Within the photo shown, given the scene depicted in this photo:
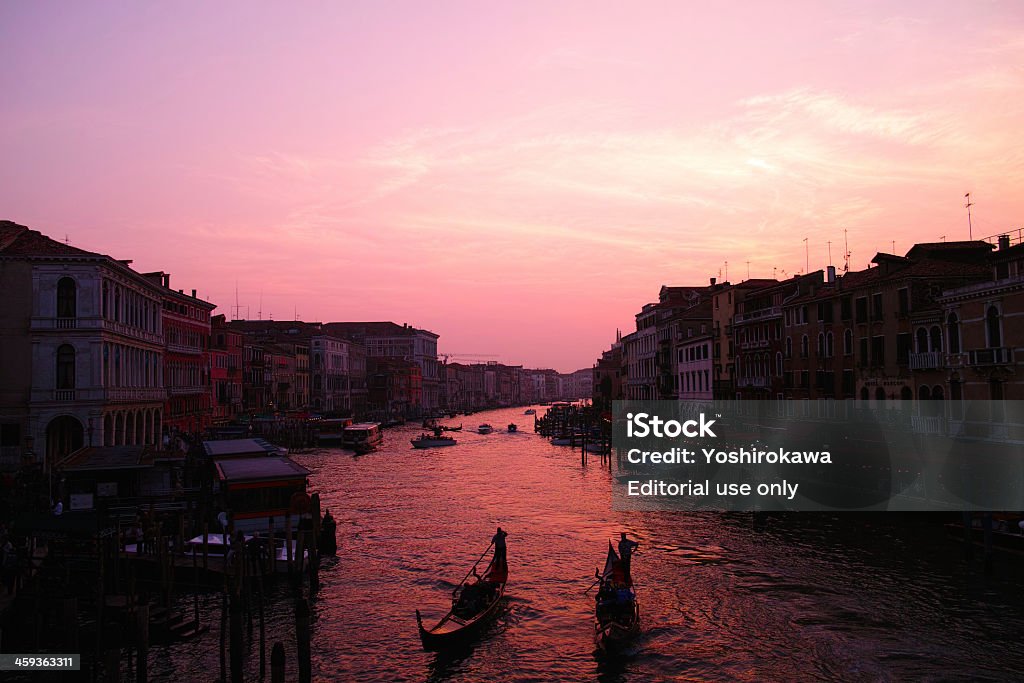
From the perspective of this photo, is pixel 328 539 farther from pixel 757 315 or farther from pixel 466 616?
pixel 757 315

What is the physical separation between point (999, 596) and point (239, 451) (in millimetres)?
29225

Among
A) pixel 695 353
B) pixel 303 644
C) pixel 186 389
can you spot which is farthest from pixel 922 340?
pixel 186 389

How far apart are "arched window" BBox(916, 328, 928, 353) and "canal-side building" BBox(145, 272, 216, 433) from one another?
4197cm

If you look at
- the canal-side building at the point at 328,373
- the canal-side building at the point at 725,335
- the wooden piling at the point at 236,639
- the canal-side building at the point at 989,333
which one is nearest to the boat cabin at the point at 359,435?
the canal-side building at the point at 328,373

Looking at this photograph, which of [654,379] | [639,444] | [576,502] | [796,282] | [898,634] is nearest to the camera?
[898,634]

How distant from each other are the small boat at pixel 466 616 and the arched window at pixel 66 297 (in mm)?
24988

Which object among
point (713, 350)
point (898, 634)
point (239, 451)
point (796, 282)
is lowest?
point (898, 634)

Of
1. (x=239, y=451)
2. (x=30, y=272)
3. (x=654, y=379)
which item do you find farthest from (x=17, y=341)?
(x=654, y=379)

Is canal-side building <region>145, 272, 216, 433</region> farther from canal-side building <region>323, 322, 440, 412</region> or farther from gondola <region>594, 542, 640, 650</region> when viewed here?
canal-side building <region>323, 322, 440, 412</region>

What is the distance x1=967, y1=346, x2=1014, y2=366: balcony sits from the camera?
1139 inches

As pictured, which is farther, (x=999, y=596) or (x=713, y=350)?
(x=713, y=350)

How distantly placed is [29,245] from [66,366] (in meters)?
5.65

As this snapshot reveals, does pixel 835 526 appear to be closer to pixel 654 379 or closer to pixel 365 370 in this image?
pixel 654 379

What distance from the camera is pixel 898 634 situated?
704 inches
